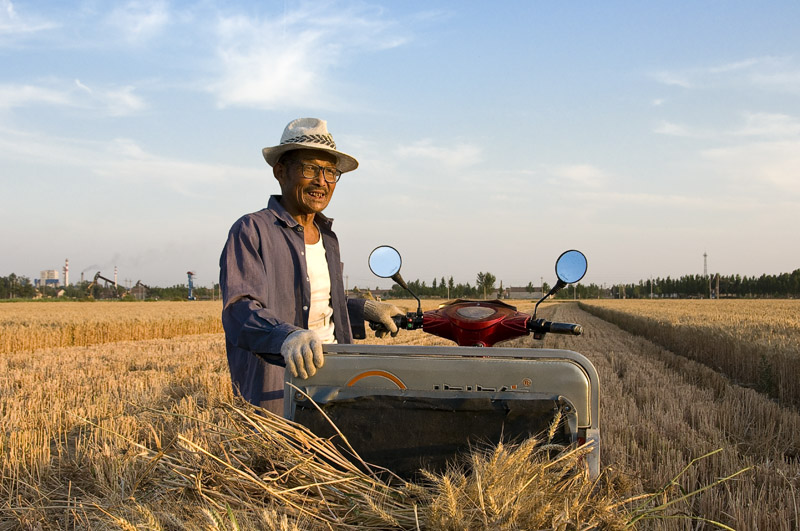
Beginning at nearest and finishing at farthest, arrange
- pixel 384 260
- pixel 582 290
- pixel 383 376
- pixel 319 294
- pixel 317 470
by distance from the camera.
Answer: pixel 317 470
pixel 383 376
pixel 319 294
pixel 384 260
pixel 582 290

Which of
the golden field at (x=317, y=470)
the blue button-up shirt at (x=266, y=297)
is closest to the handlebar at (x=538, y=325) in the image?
the blue button-up shirt at (x=266, y=297)

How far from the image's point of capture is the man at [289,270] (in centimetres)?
243

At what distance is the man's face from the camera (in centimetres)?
295

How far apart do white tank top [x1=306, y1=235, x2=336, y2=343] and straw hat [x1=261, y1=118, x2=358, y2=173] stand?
0.53 metres

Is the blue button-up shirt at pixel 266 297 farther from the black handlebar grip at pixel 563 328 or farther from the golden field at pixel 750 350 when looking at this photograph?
the golden field at pixel 750 350

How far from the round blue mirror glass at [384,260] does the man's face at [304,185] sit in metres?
0.39

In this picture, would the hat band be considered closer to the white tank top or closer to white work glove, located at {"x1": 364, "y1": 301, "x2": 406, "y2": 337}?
the white tank top

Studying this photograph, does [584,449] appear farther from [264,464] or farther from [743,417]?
[743,417]

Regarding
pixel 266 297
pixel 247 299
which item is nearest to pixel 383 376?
pixel 247 299

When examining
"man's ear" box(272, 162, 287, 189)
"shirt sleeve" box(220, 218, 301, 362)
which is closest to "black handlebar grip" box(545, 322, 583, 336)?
"shirt sleeve" box(220, 218, 301, 362)

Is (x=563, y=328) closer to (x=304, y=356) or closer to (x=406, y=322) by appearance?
(x=406, y=322)

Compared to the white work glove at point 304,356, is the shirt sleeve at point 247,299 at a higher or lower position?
higher

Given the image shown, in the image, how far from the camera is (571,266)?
289 cm

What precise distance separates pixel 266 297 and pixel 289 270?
9.7 inches
